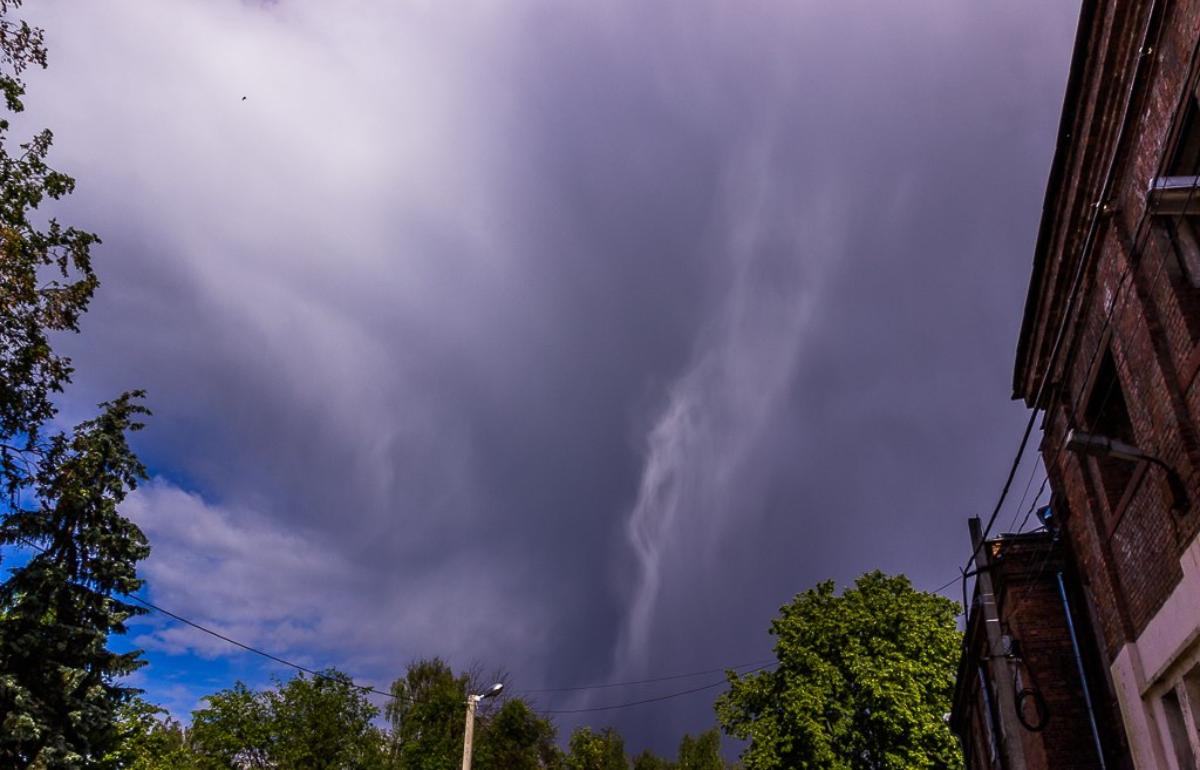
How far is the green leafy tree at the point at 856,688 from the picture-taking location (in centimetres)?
3081

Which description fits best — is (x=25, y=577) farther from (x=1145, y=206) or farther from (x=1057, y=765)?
(x=1145, y=206)

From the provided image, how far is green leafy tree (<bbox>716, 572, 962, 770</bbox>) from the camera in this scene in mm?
30812

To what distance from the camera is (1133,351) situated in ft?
33.2

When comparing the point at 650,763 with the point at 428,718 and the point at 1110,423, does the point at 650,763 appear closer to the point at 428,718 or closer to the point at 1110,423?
the point at 428,718

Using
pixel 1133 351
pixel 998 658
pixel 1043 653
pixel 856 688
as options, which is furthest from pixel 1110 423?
pixel 856 688

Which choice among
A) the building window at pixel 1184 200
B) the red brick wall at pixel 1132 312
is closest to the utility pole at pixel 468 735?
the red brick wall at pixel 1132 312

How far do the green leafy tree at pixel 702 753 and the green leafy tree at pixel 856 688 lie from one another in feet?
136

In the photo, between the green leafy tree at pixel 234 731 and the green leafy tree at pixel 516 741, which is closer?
the green leafy tree at pixel 234 731

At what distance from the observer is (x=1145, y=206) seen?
9008 millimetres

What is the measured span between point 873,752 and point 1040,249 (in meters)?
25.2

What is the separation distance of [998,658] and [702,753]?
65.8m

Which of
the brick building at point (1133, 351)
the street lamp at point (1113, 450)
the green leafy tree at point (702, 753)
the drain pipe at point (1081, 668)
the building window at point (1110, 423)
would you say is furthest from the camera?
the green leafy tree at point (702, 753)

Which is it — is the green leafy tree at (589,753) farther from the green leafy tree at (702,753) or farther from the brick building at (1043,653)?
the brick building at (1043,653)

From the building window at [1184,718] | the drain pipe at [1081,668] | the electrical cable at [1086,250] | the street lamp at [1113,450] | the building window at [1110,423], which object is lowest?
the building window at [1184,718]
